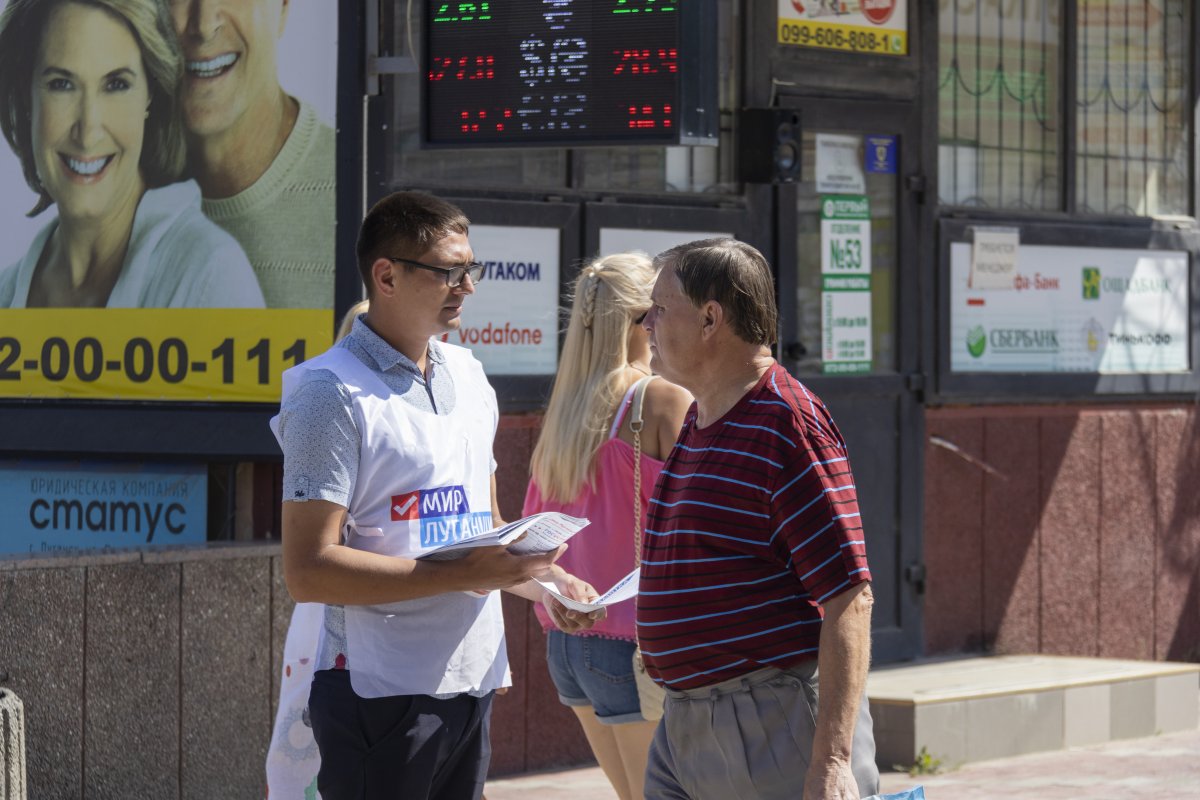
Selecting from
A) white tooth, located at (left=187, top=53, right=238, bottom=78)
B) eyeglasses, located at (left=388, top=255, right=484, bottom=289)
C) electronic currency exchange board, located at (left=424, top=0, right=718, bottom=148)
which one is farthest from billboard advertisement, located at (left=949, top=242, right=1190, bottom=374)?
eyeglasses, located at (left=388, top=255, right=484, bottom=289)

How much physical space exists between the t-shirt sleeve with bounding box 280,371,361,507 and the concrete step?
4.30 meters

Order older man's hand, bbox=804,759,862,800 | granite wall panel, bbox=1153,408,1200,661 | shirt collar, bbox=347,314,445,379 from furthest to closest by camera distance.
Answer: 1. granite wall panel, bbox=1153,408,1200,661
2. shirt collar, bbox=347,314,445,379
3. older man's hand, bbox=804,759,862,800

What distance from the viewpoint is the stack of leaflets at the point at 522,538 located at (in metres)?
3.70

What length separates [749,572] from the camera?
11.2 feet

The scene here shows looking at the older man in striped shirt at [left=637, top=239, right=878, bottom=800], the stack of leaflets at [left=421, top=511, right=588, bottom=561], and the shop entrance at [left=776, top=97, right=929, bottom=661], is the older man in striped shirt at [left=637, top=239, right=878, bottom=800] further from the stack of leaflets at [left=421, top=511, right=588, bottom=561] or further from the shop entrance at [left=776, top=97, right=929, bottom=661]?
the shop entrance at [left=776, top=97, right=929, bottom=661]

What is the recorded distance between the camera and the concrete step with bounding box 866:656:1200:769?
24.9ft

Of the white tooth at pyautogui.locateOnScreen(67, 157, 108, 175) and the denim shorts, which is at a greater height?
the white tooth at pyautogui.locateOnScreen(67, 157, 108, 175)

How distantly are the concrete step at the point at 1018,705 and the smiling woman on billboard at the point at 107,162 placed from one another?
310 centimetres

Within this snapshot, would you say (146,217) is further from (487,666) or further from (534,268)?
(487,666)

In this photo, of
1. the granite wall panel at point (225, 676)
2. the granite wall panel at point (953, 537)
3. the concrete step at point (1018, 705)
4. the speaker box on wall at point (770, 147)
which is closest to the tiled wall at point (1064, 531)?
the granite wall panel at point (953, 537)

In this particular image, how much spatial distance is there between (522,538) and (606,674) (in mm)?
1197

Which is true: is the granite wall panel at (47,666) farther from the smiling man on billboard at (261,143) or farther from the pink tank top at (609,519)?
the pink tank top at (609,519)

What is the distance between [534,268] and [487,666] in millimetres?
3656

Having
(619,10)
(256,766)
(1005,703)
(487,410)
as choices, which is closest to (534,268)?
(619,10)
